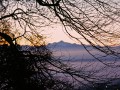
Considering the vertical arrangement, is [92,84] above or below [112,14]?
below

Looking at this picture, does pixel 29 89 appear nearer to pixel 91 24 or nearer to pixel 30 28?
pixel 30 28

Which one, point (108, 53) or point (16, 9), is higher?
point (16, 9)

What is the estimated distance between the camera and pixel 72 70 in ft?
38.4

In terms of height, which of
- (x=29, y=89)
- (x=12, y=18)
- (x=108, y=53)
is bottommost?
(x=29, y=89)

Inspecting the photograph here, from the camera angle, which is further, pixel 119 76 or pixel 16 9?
pixel 16 9

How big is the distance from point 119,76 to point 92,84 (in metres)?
0.86

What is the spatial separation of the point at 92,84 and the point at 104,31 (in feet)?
5.53

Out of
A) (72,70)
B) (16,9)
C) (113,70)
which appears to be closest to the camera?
(113,70)

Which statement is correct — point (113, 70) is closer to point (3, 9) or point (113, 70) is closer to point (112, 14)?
point (112, 14)

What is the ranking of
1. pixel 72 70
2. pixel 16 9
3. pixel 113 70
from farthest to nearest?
pixel 16 9
pixel 72 70
pixel 113 70

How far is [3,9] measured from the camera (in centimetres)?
1230

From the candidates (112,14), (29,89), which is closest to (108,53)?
(112,14)

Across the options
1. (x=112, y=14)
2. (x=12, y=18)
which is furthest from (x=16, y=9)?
(x=112, y=14)

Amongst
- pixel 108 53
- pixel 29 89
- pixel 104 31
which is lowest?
pixel 29 89
